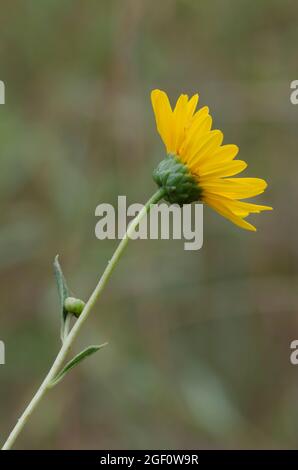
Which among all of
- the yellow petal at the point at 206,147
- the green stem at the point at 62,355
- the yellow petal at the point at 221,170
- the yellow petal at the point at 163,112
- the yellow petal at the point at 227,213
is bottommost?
the green stem at the point at 62,355

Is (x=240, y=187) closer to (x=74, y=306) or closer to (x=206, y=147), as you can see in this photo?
(x=206, y=147)

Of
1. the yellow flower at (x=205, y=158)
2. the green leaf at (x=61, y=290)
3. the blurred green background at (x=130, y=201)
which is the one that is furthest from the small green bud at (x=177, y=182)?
the blurred green background at (x=130, y=201)

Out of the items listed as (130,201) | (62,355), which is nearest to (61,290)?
(62,355)

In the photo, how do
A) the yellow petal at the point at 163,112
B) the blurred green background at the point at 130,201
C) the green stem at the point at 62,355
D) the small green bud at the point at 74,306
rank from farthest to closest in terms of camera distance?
the blurred green background at the point at 130,201 → the yellow petal at the point at 163,112 → the small green bud at the point at 74,306 → the green stem at the point at 62,355

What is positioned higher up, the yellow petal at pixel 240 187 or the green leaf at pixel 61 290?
the yellow petal at pixel 240 187

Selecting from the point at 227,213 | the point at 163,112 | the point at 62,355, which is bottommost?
the point at 62,355

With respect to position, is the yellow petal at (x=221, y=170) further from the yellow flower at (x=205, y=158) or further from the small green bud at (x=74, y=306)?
the small green bud at (x=74, y=306)
